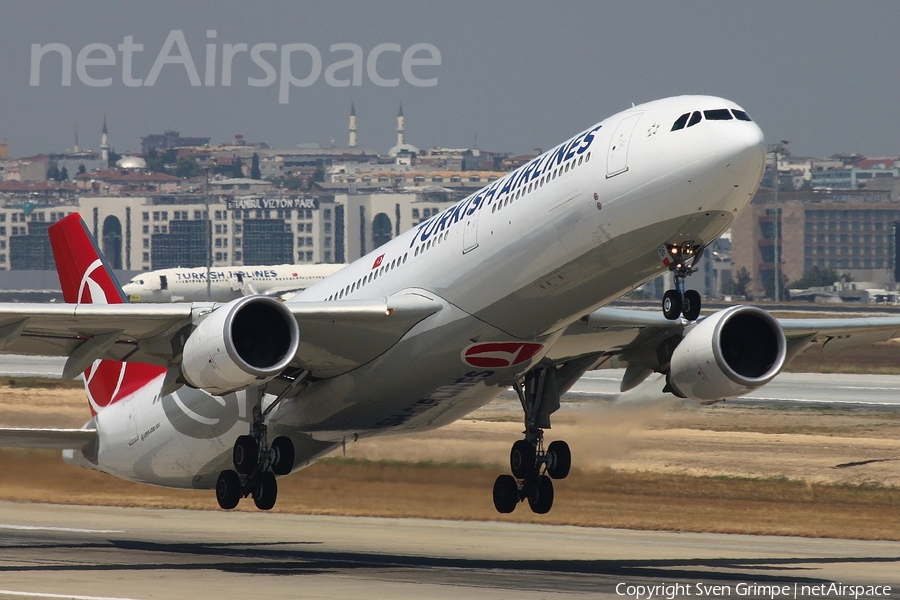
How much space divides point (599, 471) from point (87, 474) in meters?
14.5

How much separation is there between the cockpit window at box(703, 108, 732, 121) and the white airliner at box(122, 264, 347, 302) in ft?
326

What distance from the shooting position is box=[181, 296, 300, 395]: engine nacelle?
24938 mm

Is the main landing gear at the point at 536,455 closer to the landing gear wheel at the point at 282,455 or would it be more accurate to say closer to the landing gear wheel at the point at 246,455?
the landing gear wheel at the point at 282,455

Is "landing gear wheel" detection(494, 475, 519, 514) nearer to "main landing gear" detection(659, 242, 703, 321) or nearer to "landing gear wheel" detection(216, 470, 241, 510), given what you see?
"landing gear wheel" detection(216, 470, 241, 510)

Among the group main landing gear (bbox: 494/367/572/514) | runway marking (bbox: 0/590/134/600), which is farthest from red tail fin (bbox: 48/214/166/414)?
runway marking (bbox: 0/590/134/600)

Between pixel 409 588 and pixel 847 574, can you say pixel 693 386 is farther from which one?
pixel 409 588

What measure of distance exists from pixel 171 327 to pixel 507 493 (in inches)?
321

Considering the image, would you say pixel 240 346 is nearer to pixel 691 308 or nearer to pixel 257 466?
pixel 257 466

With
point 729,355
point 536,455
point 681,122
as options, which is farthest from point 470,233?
point 536,455

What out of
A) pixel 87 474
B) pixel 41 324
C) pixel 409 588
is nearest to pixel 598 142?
pixel 409 588

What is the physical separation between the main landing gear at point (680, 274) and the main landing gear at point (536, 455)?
6991mm

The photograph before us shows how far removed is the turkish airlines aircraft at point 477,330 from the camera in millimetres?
23422

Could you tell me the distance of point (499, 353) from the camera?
2630 cm

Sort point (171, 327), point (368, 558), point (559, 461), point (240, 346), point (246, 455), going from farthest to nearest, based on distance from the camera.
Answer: point (559, 461) → point (368, 558) → point (246, 455) → point (171, 327) → point (240, 346)
